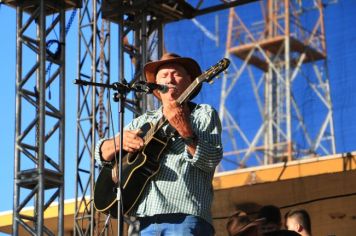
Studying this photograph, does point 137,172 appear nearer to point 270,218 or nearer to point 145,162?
point 145,162

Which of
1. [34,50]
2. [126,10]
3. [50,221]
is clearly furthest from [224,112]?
[34,50]

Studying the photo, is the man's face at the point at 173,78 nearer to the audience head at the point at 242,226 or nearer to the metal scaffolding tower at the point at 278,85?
the audience head at the point at 242,226

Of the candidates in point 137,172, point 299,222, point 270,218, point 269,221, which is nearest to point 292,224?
point 299,222

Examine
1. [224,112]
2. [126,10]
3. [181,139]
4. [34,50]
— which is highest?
[224,112]

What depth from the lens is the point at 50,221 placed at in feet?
41.5

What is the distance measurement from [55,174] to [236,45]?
46.6ft

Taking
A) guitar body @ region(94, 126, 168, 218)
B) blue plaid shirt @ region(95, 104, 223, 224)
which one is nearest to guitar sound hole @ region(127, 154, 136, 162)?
guitar body @ region(94, 126, 168, 218)

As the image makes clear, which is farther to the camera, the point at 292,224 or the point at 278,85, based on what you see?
the point at 278,85

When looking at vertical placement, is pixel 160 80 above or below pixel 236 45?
below

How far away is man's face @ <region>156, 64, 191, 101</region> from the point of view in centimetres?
507

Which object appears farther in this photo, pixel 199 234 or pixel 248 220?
pixel 248 220

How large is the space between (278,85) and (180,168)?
58.8 ft

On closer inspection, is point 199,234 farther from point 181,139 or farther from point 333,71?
point 333,71

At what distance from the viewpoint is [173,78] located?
516 cm
